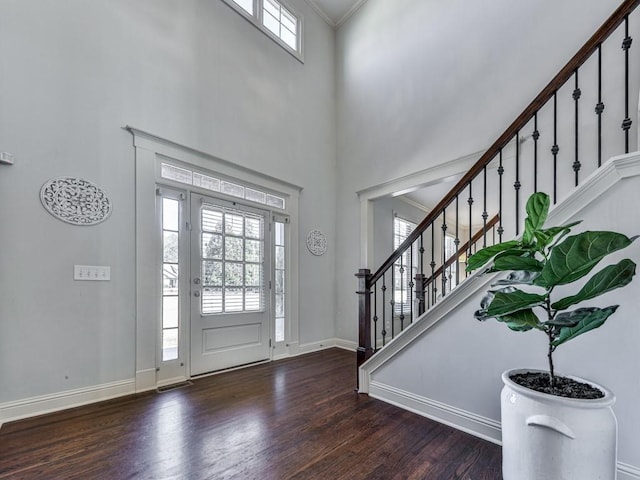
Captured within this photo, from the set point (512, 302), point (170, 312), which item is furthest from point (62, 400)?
point (512, 302)

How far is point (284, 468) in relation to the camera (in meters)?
1.66

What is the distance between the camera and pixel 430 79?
146 inches

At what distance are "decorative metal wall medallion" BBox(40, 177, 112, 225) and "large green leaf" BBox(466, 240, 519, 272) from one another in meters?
2.85

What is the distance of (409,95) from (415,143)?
0.66 m

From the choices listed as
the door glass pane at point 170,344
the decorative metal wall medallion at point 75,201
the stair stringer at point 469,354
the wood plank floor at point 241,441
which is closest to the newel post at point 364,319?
the stair stringer at point 469,354

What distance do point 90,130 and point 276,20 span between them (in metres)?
2.93

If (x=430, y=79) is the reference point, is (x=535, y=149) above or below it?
below

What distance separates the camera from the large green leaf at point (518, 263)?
129 cm

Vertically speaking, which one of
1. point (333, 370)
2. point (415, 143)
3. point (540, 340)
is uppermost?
point (415, 143)

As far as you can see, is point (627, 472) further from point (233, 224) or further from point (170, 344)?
point (233, 224)

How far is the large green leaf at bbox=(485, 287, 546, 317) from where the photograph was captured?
1.27 m

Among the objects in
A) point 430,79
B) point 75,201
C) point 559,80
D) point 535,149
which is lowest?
point 75,201

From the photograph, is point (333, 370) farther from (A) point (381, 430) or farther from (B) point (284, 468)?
(B) point (284, 468)

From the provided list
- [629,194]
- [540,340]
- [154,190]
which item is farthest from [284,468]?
[154,190]
